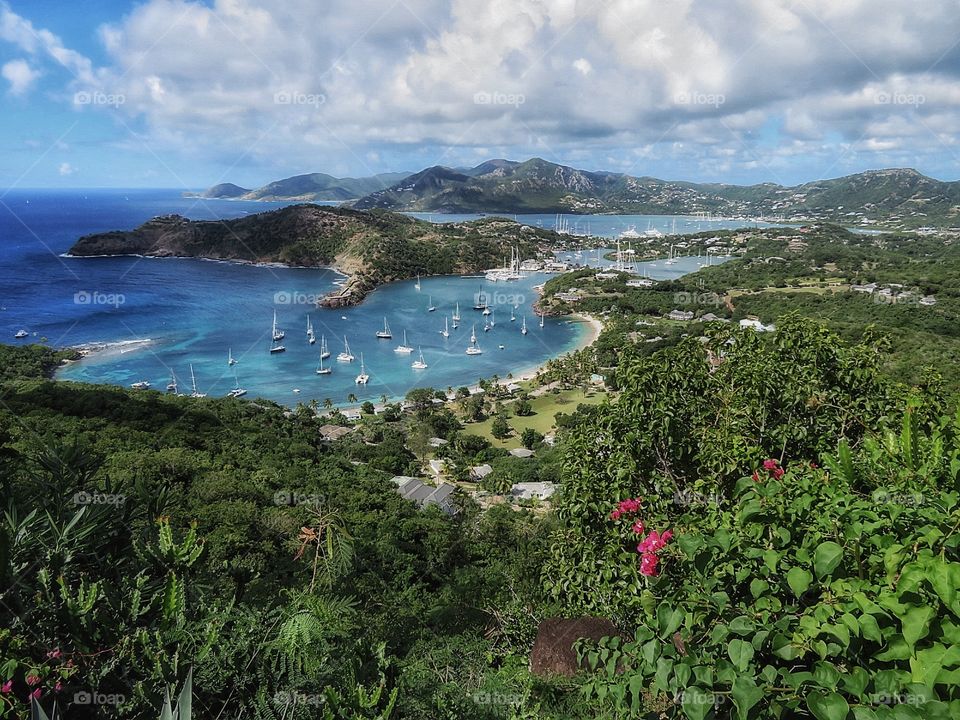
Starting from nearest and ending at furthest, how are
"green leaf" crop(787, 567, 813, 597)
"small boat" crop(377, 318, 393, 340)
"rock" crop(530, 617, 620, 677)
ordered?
"green leaf" crop(787, 567, 813, 597)
"rock" crop(530, 617, 620, 677)
"small boat" crop(377, 318, 393, 340)

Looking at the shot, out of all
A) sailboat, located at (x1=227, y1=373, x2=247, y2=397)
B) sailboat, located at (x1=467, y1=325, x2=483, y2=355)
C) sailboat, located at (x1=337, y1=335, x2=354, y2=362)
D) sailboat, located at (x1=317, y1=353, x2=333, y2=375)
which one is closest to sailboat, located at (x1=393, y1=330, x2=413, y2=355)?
sailboat, located at (x1=337, y1=335, x2=354, y2=362)

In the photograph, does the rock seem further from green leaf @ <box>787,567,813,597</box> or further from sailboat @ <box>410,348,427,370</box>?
sailboat @ <box>410,348,427,370</box>

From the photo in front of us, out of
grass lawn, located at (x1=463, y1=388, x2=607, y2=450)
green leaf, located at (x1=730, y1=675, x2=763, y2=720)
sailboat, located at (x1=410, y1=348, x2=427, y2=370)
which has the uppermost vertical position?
green leaf, located at (x1=730, y1=675, x2=763, y2=720)

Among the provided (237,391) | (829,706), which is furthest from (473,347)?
(829,706)

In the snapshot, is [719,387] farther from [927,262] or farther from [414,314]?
[927,262]

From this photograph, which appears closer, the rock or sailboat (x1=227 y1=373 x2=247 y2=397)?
the rock

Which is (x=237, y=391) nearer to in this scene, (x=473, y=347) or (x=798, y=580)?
(x=473, y=347)
